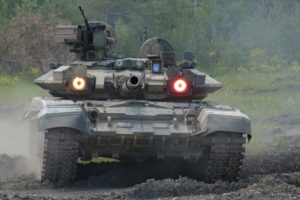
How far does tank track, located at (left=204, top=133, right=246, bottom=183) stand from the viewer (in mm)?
13344

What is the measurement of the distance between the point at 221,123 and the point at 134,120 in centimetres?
118

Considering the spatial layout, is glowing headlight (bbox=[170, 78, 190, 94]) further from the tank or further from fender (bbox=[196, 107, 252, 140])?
fender (bbox=[196, 107, 252, 140])

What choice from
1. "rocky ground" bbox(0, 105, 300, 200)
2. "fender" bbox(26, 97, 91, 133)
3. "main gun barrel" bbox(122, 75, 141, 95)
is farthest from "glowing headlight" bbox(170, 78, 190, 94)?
"fender" bbox(26, 97, 91, 133)

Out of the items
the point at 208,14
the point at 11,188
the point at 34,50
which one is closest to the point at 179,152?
the point at 11,188

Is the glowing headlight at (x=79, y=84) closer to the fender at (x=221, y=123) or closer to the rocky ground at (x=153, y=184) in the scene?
the rocky ground at (x=153, y=184)

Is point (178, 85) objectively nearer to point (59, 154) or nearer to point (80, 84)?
point (80, 84)

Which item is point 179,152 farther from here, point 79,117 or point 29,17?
point 29,17

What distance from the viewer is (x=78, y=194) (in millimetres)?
12352

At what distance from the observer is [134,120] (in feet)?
A: 44.7

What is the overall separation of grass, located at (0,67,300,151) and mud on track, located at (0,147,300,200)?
502cm

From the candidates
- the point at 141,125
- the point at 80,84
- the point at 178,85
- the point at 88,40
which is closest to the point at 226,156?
the point at 141,125

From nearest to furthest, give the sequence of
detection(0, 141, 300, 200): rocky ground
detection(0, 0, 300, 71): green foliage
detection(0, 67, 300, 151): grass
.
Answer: detection(0, 141, 300, 200): rocky ground, detection(0, 67, 300, 151): grass, detection(0, 0, 300, 71): green foliage

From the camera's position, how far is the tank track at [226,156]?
1334 cm

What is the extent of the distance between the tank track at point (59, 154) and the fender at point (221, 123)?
1.65 m
